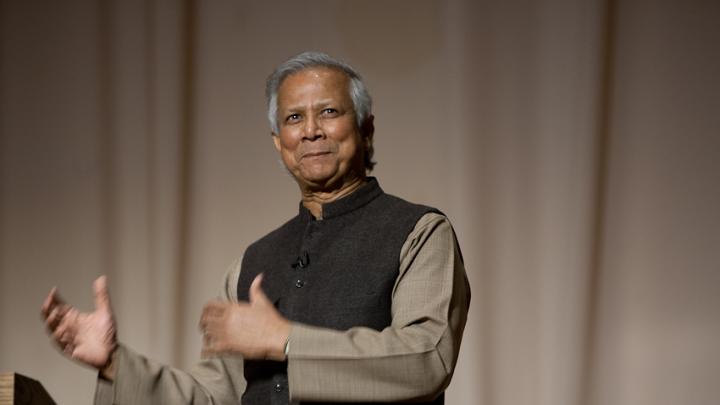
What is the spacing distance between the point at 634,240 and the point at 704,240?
232 millimetres

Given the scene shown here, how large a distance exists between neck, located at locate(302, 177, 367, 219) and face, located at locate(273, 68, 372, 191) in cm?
2

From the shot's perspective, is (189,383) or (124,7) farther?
(124,7)

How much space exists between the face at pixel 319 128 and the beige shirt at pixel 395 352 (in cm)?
25

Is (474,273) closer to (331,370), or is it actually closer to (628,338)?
(628,338)

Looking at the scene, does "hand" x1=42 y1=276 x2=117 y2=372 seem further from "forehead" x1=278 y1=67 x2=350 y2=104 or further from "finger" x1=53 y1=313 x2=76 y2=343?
"forehead" x1=278 y1=67 x2=350 y2=104

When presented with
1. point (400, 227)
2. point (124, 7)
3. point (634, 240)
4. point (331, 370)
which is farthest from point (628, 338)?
point (124, 7)

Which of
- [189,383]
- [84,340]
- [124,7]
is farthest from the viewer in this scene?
[124,7]

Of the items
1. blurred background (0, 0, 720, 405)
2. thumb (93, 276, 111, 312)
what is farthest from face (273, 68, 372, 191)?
blurred background (0, 0, 720, 405)

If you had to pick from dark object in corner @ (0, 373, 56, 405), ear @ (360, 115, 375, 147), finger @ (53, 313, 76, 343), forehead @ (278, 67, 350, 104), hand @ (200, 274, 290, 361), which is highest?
forehead @ (278, 67, 350, 104)

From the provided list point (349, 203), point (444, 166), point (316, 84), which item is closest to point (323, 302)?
point (349, 203)

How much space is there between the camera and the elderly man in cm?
193

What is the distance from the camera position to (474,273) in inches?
145

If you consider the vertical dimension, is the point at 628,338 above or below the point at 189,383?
below

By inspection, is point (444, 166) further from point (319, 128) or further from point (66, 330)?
point (66, 330)
